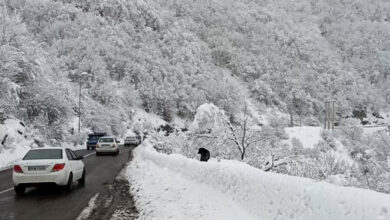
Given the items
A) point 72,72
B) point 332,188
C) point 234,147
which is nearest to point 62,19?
point 72,72

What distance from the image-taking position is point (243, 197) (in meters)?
7.71

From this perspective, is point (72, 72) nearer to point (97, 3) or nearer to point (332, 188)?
point (97, 3)

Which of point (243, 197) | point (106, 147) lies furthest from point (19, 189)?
point (106, 147)

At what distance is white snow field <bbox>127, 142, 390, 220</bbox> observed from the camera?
489 centimetres

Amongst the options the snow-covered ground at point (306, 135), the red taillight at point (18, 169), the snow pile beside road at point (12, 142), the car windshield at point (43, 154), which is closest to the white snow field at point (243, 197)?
the car windshield at point (43, 154)

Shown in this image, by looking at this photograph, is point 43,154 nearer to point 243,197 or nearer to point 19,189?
point 19,189

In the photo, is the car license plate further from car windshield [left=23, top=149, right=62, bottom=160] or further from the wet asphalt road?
the wet asphalt road

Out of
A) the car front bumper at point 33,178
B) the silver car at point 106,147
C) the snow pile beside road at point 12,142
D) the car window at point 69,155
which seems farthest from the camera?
the silver car at point 106,147

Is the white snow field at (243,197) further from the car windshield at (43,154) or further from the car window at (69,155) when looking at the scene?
the car windshield at (43,154)

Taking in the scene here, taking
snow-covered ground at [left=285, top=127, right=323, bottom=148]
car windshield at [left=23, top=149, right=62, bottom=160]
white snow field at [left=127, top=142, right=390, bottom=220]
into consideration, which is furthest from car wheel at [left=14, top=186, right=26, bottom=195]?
snow-covered ground at [left=285, top=127, right=323, bottom=148]

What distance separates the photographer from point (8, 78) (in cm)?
3466

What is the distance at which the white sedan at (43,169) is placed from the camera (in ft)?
41.1

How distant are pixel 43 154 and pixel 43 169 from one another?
→ 33.1 inches

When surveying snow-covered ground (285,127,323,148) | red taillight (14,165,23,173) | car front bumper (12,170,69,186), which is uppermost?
red taillight (14,165,23,173)
